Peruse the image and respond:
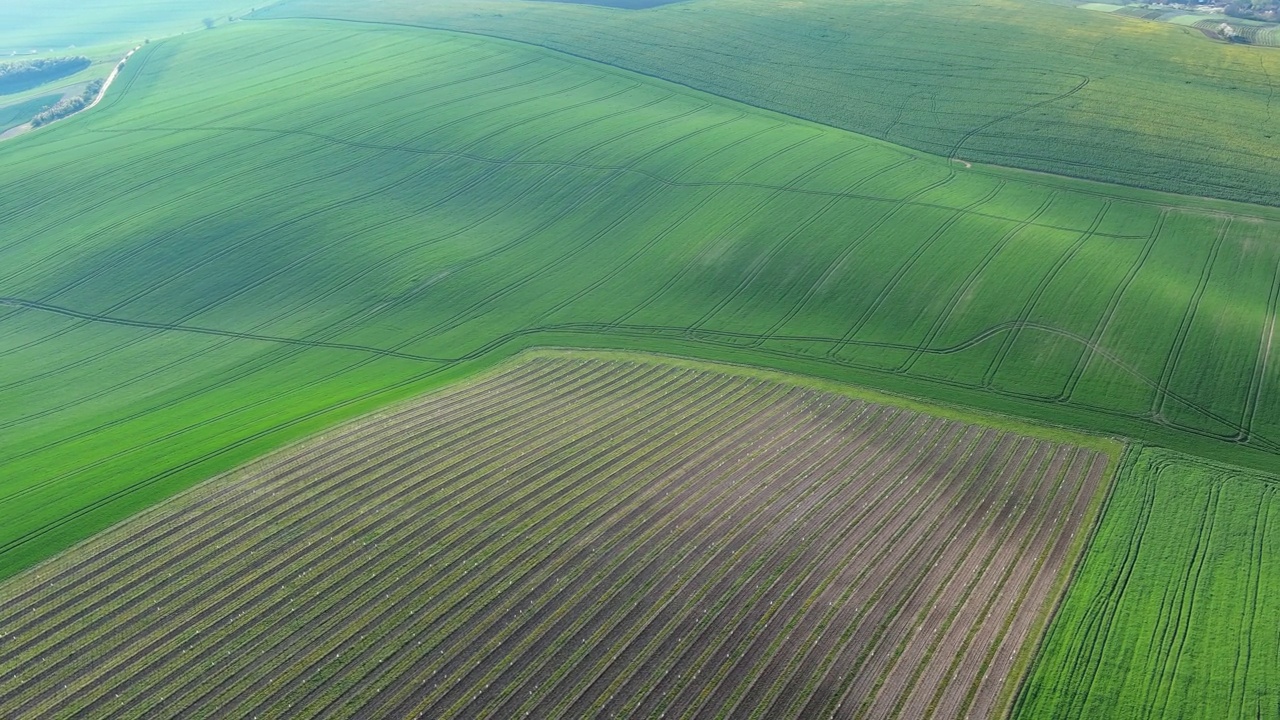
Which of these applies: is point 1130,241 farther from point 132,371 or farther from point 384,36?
point 384,36

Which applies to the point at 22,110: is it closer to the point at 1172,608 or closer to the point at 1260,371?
the point at 1172,608

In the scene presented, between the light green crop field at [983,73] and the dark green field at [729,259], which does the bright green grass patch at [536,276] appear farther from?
the light green crop field at [983,73]

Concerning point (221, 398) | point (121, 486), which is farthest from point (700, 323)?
point (121, 486)

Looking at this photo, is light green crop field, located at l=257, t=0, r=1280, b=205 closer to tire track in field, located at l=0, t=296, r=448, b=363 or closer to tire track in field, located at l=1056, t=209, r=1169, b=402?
tire track in field, located at l=1056, t=209, r=1169, b=402

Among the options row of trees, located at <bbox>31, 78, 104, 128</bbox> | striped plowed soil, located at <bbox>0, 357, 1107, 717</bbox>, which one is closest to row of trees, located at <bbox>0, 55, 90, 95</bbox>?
row of trees, located at <bbox>31, 78, 104, 128</bbox>

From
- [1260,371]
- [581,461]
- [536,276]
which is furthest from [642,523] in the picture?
[1260,371]

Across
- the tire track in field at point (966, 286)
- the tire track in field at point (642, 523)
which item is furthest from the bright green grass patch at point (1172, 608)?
the tire track in field at point (642, 523)
